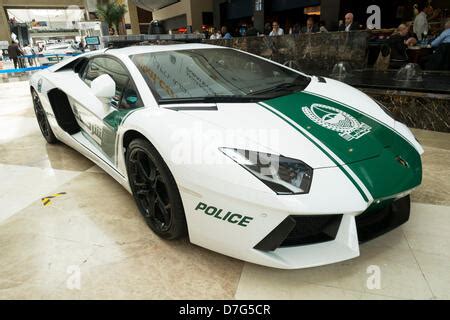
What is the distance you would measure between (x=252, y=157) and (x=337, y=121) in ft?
1.98

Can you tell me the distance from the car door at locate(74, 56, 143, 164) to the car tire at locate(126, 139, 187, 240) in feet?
0.84

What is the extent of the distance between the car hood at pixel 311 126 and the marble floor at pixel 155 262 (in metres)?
0.55

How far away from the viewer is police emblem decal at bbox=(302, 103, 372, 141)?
5.30ft

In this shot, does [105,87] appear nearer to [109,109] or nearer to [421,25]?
[109,109]

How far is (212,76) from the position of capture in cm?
209

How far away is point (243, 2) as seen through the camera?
639 inches

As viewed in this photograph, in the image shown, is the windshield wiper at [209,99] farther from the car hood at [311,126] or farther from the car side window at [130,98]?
the car side window at [130,98]

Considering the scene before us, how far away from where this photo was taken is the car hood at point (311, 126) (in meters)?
1.45

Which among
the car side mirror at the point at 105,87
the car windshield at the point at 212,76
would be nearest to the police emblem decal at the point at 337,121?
the car windshield at the point at 212,76

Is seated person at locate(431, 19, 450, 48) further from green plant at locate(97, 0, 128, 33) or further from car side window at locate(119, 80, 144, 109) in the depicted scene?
green plant at locate(97, 0, 128, 33)

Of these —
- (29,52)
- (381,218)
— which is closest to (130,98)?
(381,218)
